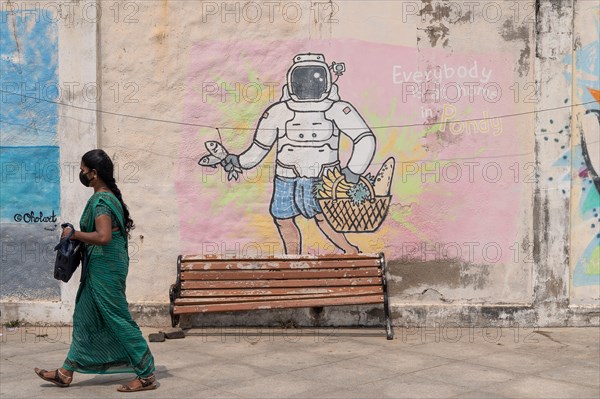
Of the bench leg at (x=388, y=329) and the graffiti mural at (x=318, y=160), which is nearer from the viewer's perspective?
the bench leg at (x=388, y=329)

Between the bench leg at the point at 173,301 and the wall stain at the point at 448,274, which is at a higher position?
the wall stain at the point at 448,274

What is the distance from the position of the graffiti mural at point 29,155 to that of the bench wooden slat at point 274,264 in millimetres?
1533

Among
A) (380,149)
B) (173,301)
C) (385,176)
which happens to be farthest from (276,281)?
(380,149)

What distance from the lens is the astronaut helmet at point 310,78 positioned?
8062 mm

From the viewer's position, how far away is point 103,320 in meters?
5.71

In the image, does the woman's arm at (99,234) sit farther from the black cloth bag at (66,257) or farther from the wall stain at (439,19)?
the wall stain at (439,19)

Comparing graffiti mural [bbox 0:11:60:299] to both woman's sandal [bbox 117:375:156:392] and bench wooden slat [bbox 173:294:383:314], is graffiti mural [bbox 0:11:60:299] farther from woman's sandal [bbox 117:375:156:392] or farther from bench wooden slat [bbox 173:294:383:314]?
woman's sandal [bbox 117:375:156:392]

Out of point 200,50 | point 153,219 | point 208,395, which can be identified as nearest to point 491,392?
point 208,395

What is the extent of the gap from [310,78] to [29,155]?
2.97m

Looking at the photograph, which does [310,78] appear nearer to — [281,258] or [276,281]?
[281,258]

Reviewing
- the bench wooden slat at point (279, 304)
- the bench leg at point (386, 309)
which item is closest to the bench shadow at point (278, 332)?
the bench leg at point (386, 309)

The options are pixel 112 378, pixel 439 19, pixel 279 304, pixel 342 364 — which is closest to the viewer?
pixel 112 378

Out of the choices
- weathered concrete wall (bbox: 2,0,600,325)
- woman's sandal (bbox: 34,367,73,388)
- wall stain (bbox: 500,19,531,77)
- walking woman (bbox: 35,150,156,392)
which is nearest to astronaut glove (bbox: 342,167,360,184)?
weathered concrete wall (bbox: 2,0,600,325)

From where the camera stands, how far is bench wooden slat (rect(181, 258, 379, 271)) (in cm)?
785
